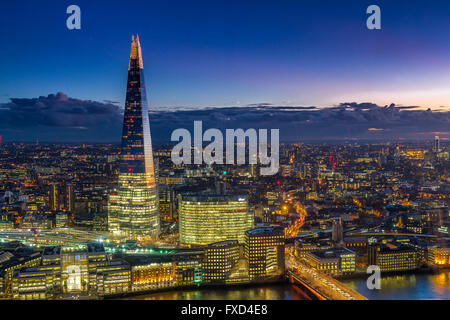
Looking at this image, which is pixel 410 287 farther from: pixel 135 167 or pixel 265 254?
pixel 135 167

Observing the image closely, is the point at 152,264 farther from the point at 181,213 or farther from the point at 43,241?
the point at 43,241

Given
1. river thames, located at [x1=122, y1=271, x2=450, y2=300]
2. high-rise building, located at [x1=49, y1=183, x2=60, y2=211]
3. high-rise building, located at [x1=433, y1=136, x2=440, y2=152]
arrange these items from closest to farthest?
river thames, located at [x1=122, y1=271, x2=450, y2=300] → high-rise building, located at [x1=433, y1=136, x2=440, y2=152] → high-rise building, located at [x1=49, y1=183, x2=60, y2=211]

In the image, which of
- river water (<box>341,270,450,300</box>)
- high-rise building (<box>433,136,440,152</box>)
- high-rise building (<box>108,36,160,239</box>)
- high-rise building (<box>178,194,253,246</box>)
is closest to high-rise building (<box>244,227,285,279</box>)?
river water (<box>341,270,450,300</box>)

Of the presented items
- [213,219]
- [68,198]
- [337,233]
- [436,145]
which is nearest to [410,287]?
[337,233]

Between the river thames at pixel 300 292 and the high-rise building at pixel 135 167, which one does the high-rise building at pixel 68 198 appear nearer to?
the high-rise building at pixel 135 167

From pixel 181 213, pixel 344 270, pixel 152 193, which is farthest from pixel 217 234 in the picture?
pixel 344 270

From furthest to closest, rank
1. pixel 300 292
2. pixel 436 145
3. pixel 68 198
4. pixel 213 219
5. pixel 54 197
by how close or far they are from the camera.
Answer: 1. pixel 54 197
2. pixel 68 198
3. pixel 436 145
4. pixel 213 219
5. pixel 300 292

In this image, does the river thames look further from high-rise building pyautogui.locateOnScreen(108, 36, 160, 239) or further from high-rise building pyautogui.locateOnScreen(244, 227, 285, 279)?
high-rise building pyautogui.locateOnScreen(108, 36, 160, 239)
